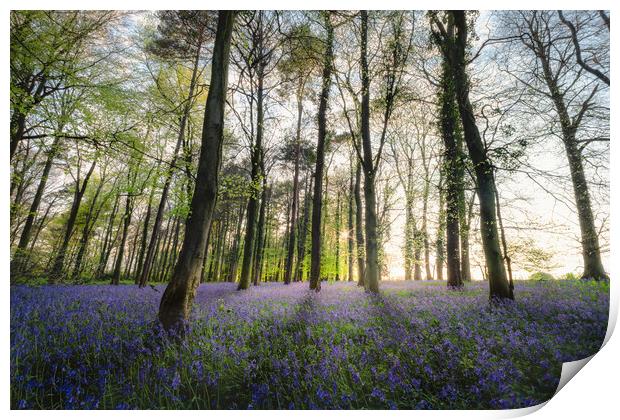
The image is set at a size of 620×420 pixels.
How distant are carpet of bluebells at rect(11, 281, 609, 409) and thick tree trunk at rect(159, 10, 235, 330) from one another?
1.16ft

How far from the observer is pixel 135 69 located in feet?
21.1

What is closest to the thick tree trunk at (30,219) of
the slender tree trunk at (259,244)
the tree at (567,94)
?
the slender tree trunk at (259,244)

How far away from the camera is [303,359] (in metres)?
2.82

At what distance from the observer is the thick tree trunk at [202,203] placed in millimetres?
3279

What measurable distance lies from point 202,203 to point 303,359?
7.46ft

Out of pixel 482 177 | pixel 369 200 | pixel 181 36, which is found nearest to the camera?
pixel 482 177

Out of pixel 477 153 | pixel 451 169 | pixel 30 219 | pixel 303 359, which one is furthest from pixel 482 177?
pixel 30 219

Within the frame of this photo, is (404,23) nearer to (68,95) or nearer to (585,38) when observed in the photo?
(585,38)

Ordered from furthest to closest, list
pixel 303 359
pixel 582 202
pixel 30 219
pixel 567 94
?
pixel 30 219, pixel 567 94, pixel 582 202, pixel 303 359

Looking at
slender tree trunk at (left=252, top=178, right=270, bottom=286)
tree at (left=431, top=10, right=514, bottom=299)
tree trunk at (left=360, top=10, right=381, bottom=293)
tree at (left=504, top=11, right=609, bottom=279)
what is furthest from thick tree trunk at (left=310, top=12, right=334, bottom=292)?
tree at (left=504, top=11, right=609, bottom=279)

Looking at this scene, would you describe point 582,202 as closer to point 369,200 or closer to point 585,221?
point 585,221

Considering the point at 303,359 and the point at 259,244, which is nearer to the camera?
the point at 303,359

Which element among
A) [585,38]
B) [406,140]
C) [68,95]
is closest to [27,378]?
[68,95]

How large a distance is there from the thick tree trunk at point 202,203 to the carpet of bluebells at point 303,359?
0.35 m
